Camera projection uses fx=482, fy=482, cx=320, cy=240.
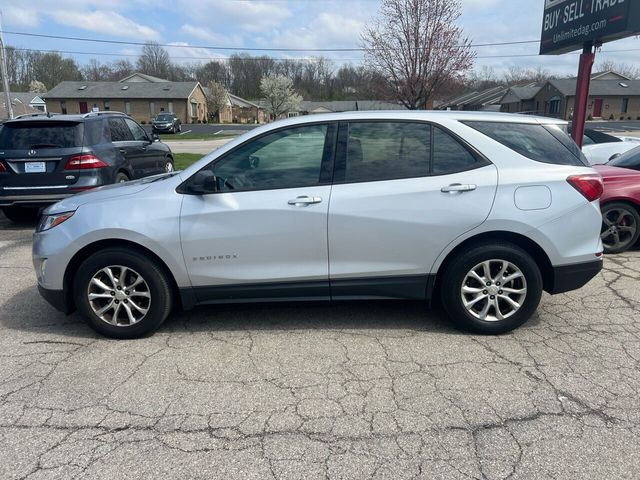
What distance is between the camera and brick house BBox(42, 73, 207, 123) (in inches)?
2657

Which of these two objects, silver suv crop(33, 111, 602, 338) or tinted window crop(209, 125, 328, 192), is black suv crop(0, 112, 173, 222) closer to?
silver suv crop(33, 111, 602, 338)

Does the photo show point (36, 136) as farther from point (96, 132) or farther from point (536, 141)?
point (536, 141)

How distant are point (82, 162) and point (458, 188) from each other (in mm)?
5959

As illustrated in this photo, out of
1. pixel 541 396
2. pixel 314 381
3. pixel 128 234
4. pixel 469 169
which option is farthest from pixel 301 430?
pixel 469 169

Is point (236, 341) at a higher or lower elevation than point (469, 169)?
lower

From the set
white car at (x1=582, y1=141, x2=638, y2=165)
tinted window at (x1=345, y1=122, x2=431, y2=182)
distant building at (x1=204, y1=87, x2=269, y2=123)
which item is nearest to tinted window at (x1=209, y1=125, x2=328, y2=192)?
tinted window at (x1=345, y1=122, x2=431, y2=182)

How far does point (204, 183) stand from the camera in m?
3.64

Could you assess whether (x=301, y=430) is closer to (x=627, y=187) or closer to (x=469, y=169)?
(x=469, y=169)

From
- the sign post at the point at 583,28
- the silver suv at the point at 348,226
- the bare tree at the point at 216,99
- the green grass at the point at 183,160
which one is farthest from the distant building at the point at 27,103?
the silver suv at the point at 348,226

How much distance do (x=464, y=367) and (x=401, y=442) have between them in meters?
0.98

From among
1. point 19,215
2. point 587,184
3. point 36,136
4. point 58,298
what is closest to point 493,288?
point 587,184

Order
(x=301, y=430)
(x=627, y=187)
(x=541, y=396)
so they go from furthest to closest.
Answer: (x=627, y=187) < (x=541, y=396) < (x=301, y=430)

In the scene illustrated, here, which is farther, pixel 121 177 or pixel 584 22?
pixel 121 177

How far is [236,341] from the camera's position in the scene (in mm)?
3854
